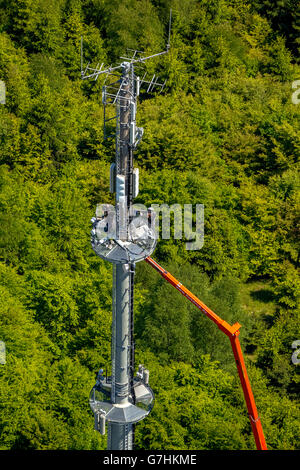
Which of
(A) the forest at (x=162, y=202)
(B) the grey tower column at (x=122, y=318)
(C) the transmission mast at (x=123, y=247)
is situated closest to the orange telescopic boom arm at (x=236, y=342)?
(C) the transmission mast at (x=123, y=247)

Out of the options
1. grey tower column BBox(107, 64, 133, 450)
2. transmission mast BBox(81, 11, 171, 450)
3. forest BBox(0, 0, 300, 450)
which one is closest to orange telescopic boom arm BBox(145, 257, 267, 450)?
transmission mast BBox(81, 11, 171, 450)

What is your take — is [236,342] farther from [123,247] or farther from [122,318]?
[123,247]

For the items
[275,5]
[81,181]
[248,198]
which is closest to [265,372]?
[248,198]

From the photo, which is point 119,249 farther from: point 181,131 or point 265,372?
point 181,131

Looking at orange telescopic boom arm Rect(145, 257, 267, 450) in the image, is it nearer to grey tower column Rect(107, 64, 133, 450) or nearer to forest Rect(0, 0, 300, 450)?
grey tower column Rect(107, 64, 133, 450)

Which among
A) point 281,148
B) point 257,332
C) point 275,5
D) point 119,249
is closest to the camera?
point 119,249

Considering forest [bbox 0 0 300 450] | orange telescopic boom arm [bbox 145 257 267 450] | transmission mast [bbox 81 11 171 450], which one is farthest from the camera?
forest [bbox 0 0 300 450]

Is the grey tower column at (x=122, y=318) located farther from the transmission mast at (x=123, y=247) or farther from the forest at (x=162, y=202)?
the forest at (x=162, y=202)
